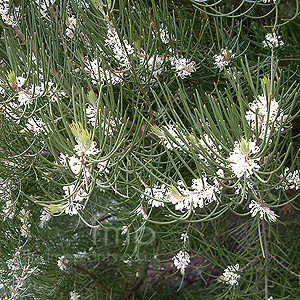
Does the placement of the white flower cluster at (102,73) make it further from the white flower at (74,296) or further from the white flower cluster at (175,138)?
the white flower at (74,296)

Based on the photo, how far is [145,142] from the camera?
102 cm

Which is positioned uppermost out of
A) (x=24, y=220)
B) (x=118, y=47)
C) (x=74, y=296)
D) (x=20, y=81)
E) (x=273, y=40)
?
(x=273, y=40)

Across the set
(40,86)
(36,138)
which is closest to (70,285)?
(36,138)

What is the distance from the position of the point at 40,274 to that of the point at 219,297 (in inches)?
25.2

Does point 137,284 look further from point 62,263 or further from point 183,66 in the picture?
point 183,66

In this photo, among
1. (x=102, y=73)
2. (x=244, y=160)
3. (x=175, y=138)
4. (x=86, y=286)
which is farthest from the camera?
(x=86, y=286)

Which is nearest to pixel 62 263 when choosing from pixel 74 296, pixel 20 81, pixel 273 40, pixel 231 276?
pixel 74 296

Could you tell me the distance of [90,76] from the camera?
2.60 ft

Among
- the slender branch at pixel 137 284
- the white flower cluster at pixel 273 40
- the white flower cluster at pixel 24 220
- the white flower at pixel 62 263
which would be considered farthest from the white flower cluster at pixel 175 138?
the slender branch at pixel 137 284

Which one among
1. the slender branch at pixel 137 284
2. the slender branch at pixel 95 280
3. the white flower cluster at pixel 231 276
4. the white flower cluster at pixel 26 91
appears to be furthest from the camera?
the slender branch at pixel 137 284

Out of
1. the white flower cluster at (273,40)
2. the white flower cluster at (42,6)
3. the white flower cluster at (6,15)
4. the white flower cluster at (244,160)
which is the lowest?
the white flower cluster at (244,160)

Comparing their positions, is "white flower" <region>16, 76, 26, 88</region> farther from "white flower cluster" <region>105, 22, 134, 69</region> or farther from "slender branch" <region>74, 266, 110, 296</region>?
"slender branch" <region>74, 266, 110, 296</region>

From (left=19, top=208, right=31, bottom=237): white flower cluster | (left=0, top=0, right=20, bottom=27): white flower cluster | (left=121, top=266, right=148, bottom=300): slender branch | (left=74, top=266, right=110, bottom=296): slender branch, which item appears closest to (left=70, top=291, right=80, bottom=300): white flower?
(left=74, top=266, right=110, bottom=296): slender branch

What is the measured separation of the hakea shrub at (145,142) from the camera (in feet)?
1.87
